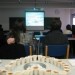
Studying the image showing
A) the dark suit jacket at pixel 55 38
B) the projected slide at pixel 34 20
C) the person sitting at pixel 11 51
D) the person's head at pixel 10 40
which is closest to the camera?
the person sitting at pixel 11 51

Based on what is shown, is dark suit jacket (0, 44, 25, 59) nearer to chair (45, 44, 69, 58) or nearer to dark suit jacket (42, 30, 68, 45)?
chair (45, 44, 69, 58)

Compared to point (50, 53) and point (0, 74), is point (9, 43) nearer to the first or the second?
point (50, 53)

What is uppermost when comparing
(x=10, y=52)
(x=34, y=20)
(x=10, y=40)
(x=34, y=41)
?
(x=34, y=20)

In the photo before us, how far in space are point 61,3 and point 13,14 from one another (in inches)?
130

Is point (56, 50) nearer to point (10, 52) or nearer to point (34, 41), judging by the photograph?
point (10, 52)

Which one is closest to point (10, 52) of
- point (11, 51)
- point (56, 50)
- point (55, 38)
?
point (11, 51)

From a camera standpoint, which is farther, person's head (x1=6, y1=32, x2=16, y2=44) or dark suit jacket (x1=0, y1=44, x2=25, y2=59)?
person's head (x1=6, y1=32, x2=16, y2=44)

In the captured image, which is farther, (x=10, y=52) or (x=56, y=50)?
(x=56, y=50)

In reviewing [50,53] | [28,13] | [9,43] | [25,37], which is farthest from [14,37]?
[28,13]

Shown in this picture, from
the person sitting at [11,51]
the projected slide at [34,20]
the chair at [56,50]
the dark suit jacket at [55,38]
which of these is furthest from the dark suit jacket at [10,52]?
the projected slide at [34,20]

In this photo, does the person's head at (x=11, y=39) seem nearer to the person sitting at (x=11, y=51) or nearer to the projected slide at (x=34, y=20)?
the person sitting at (x=11, y=51)

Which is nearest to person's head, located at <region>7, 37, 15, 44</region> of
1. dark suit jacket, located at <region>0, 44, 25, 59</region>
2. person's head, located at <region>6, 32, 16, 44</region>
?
person's head, located at <region>6, 32, 16, 44</region>

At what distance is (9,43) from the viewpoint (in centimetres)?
268

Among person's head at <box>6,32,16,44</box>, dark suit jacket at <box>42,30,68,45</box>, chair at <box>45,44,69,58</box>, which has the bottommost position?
chair at <box>45,44,69,58</box>
